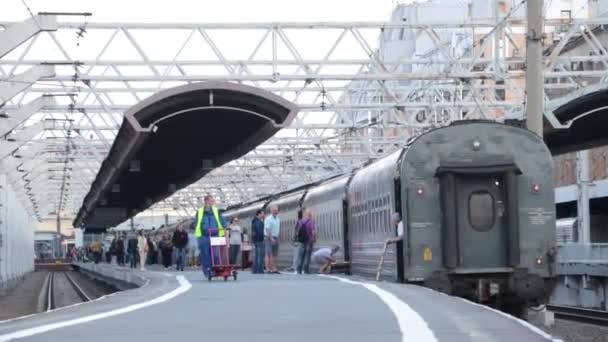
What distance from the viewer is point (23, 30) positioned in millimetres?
30531

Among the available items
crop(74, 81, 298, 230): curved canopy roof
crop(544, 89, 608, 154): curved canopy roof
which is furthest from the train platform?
crop(74, 81, 298, 230): curved canopy roof

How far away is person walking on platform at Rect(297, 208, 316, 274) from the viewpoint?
30953 mm

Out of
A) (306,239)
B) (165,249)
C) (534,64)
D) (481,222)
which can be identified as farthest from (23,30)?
(165,249)

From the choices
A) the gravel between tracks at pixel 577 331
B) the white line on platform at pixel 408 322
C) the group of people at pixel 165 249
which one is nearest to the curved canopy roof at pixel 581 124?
the gravel between tracks at pixel 577 331

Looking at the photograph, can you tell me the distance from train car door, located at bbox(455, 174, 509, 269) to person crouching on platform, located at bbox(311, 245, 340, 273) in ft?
28.3

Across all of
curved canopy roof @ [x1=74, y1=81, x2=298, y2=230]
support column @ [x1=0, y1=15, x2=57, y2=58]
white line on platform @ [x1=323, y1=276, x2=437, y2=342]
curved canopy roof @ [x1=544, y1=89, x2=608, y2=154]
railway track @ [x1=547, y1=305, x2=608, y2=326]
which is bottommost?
railway track @ [x1=547, y1=305, x2=608, y2=326]

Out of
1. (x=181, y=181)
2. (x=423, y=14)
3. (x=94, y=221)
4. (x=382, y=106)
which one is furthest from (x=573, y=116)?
(x=94, y=221)

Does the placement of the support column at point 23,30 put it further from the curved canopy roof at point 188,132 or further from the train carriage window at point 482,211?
the train carriage window at point 482,211

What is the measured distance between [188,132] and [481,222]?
581 inches

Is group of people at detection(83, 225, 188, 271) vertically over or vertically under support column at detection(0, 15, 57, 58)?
under

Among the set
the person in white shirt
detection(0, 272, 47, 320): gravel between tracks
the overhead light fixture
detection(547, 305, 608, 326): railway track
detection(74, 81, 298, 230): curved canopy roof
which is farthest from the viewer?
the overhead light fixture

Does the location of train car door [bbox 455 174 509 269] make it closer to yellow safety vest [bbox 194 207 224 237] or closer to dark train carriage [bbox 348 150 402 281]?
dark train carriage [bbox 348 150 402 281]

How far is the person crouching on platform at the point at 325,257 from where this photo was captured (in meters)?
31.3

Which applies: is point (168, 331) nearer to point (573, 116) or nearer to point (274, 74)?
point (573, 116)
